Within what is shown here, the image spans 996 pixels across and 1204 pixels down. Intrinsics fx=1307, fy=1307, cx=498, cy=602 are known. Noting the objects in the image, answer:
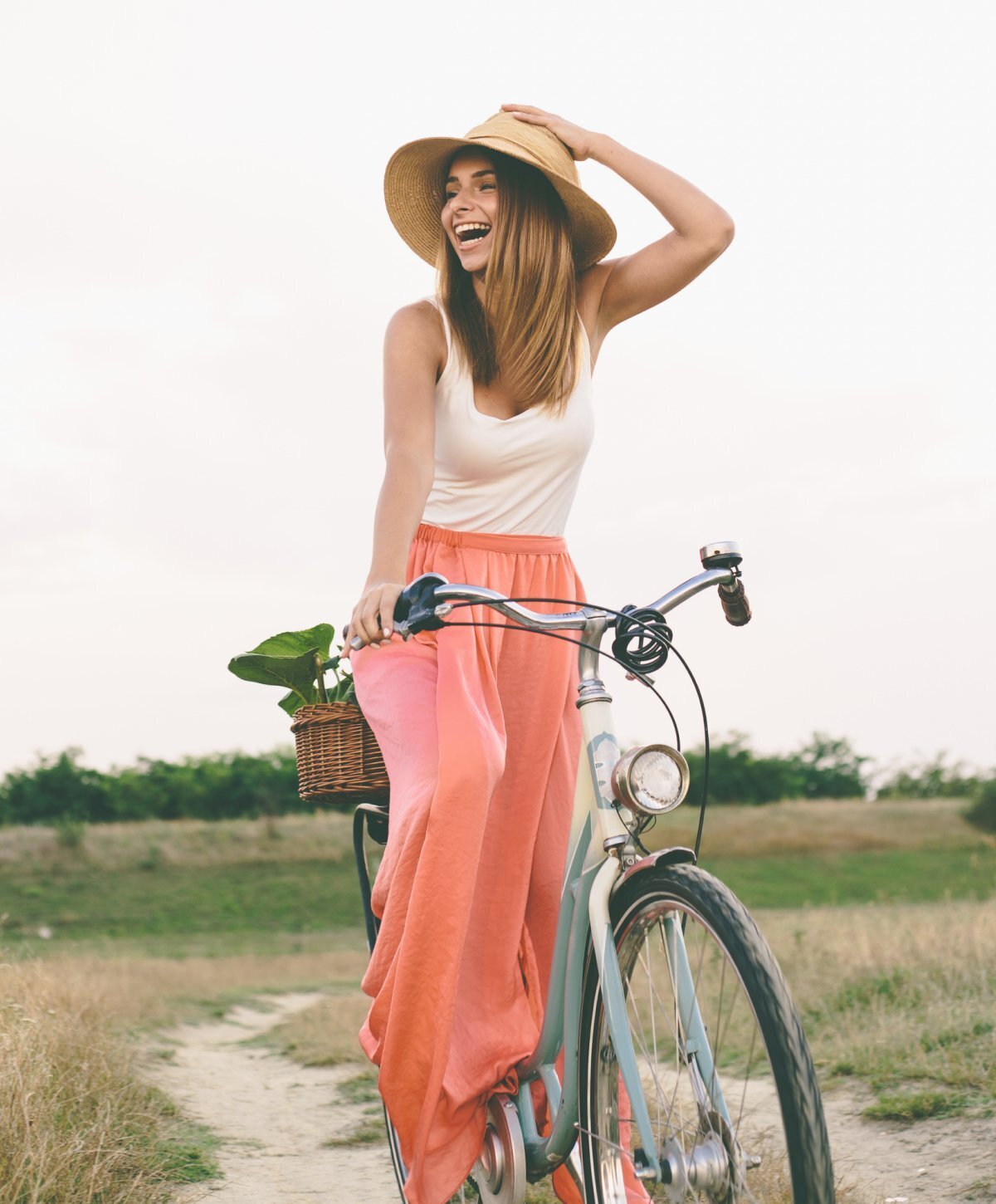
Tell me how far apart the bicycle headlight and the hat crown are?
1443 mm

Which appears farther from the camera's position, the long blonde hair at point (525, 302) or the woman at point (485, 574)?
the long blonde hair at point (525, 302)

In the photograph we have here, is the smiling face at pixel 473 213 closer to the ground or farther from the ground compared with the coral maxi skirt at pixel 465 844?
farther from the ground

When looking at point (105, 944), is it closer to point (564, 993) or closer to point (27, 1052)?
point (27, 1052)

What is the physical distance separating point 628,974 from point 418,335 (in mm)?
1495

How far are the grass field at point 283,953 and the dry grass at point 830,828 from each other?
0.09 m

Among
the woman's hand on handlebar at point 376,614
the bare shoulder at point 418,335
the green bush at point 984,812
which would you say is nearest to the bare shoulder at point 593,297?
the bare shoulder at point 418,335

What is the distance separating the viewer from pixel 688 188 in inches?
124

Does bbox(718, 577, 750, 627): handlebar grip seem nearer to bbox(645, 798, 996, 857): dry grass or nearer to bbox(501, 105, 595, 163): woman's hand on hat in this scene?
bbox(501, 105, 595, 163): woman's hand on hat

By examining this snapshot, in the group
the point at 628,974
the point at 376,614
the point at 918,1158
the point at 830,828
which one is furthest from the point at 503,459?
the point at 830,828

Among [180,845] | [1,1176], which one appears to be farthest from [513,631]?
[180,845]

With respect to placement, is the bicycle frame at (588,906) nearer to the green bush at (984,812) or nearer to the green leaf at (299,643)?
the green leaf at (299,643)

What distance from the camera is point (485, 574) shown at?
9.88 feet

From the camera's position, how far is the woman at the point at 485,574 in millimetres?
2652

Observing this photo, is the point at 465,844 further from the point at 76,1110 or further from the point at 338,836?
the point at 338,836
